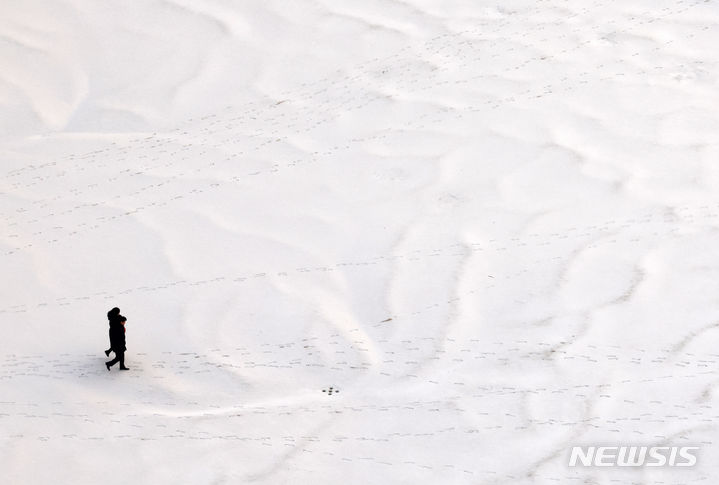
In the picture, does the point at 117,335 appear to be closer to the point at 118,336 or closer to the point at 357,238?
the point at 118,336

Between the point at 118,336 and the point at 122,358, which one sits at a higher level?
the point at 118,336

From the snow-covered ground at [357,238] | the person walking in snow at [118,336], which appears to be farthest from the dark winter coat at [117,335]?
the snow-covered ground at [357,238]

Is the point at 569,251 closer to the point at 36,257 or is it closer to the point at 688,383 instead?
the point at 688,383

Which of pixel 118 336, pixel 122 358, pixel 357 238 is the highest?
pixel 357 238

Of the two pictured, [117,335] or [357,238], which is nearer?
[117,335]

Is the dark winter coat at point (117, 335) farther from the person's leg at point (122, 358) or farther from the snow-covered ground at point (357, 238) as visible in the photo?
the snow-covered ground at point (357, 238)

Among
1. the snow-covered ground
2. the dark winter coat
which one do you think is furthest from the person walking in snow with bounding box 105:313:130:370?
the snow-covered ground

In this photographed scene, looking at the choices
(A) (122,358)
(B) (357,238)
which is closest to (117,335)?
(A) (122,358)

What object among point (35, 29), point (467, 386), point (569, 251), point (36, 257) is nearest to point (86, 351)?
point (36, 257)
